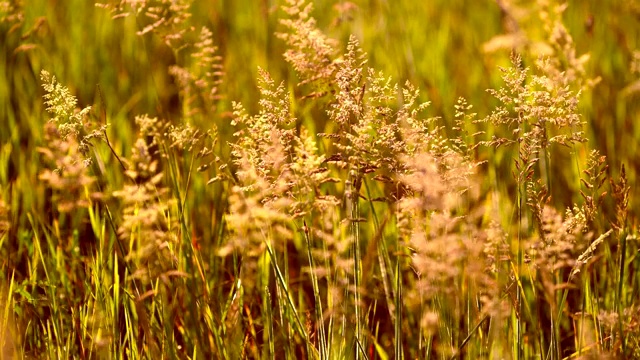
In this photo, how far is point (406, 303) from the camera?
1.76 metres

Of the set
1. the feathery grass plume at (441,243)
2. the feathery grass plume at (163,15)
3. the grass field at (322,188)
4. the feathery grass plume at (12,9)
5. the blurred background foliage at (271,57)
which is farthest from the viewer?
the blurred background foliage at (271,57)

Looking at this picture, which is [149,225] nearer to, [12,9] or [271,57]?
[12,9]

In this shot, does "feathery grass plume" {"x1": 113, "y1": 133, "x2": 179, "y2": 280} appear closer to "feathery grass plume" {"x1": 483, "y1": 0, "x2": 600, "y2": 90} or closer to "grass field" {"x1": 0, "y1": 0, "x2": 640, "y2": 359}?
"grass field" {"x1": 0, "y1": 0, "x2": 640, "y2": 359}

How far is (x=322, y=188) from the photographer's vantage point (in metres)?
2.09

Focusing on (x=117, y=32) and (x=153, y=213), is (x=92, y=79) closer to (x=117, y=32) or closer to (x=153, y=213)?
(x=117, y=32)

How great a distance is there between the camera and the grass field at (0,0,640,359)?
1.26m

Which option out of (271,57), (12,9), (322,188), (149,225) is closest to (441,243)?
(149,225)

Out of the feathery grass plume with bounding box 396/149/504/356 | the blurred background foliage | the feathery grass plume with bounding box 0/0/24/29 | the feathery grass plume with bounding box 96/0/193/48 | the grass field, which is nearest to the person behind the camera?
the feathery grass plume with bounding box 396/149/504/356

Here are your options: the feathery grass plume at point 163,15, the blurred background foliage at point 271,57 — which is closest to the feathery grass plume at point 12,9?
the blurred background foliage at point 271,57

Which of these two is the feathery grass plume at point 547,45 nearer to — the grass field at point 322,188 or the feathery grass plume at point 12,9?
the grass field at point 322,188

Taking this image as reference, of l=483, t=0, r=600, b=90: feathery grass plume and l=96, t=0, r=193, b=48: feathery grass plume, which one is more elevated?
l=96, t=0, r=193, b=48: feathery grass plume

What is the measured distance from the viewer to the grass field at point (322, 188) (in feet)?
4.13

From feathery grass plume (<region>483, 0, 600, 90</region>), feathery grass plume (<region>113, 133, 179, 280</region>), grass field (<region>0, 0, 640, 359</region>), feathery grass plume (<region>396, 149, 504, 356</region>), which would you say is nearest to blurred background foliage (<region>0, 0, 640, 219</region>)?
grass field (<region>0, 0, 640, 359</region>)

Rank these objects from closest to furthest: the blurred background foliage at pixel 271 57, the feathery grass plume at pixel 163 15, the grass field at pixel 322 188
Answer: the grass field at pixel 322 188
the feathery grass plume at pixel 163 15
the blurred background foliage at pixel 271 57
